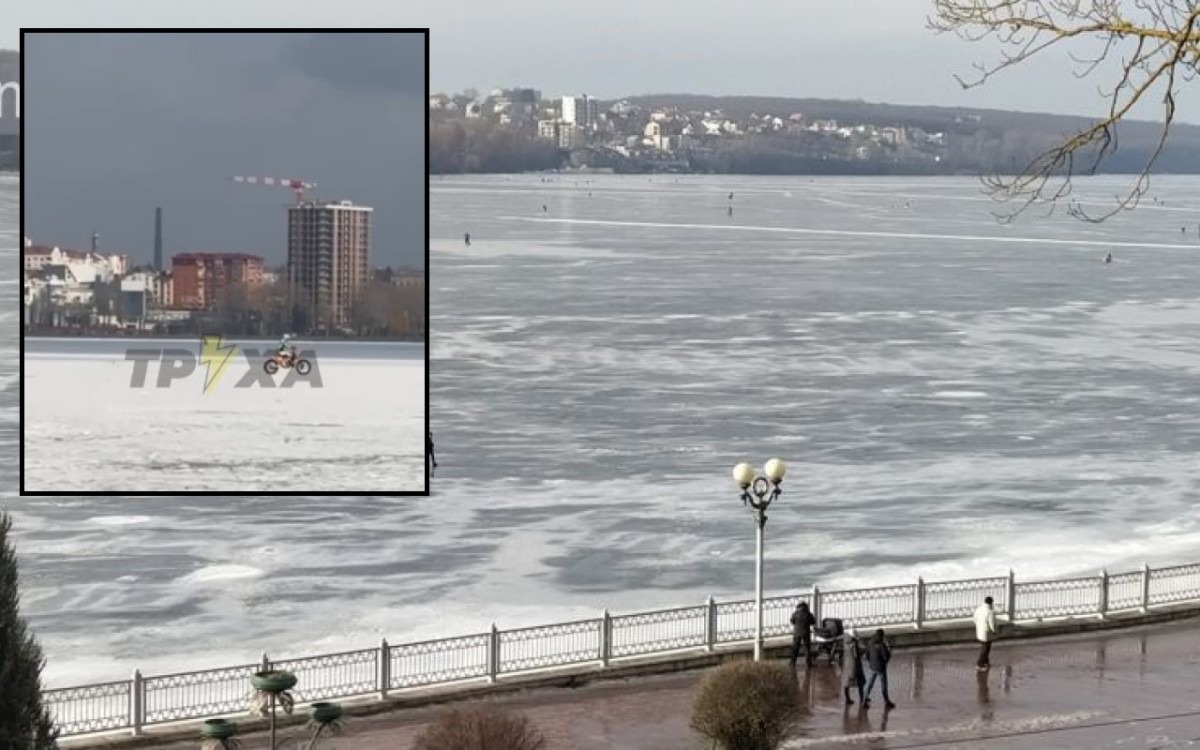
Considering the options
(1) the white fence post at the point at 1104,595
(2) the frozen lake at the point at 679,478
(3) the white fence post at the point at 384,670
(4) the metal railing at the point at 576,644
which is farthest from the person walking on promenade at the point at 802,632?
(2) the frozen lake at the point at 679,478

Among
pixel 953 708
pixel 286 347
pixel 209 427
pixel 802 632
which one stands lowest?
pixel 953 708

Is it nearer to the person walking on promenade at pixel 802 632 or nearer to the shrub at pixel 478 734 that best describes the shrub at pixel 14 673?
the shrub at pixel 478 734

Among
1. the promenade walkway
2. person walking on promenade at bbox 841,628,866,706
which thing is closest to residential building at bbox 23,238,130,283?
the promenade walkway

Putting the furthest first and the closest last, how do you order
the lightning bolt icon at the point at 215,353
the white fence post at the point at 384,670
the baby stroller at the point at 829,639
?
the lightning bolt icon at the point at 215,353 → the baby stroller at the point at 829,639 → the white fence post at the point at 384,670

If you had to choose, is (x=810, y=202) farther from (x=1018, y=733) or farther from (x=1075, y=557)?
(x=1018, y=733)

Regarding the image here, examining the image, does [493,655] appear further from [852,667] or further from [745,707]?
[745,707]

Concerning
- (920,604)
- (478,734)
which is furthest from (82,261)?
(920,604)
